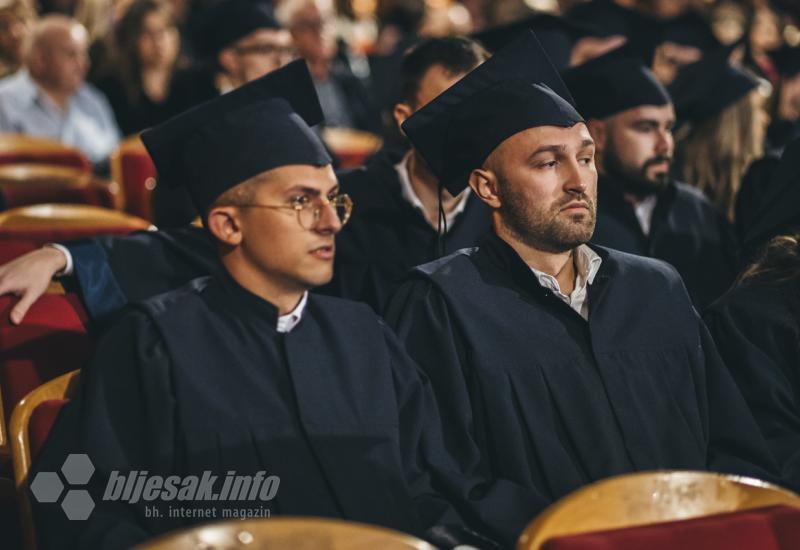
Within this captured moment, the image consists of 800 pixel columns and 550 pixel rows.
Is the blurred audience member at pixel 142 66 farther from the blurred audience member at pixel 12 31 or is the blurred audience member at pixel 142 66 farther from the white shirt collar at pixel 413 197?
the white shirt collar at pixel 413 197

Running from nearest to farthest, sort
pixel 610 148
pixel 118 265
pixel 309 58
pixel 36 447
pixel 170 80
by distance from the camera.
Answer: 1. pixel 36 447
2. pixel 118 265
3. pixel 610 148
4. pixel 170 80
5. pixel 309 58

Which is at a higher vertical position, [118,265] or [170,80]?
[170,80]

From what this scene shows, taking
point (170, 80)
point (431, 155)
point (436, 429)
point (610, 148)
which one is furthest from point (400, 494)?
point (170, 80)

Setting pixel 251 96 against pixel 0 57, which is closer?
pixel 251 96

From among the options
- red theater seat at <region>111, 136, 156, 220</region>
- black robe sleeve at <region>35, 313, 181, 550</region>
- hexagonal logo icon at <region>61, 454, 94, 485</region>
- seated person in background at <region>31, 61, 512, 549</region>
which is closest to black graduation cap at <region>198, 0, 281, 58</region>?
red theater seat at <region>111, 136, 156, 220</region>

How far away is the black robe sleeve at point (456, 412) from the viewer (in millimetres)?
2596

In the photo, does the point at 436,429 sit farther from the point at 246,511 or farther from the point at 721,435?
the point at 721,435

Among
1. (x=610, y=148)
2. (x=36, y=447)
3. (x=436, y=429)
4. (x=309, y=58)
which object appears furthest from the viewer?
(x=309, y=58)

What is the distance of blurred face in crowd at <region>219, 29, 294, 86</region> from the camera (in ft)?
16.9

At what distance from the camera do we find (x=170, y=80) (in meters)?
6.66

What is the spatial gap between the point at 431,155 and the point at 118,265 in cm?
91

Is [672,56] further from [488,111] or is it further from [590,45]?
[488,111]

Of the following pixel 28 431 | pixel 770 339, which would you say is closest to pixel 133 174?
pixel 28 431

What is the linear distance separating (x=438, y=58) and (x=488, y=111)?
2.99 feet
